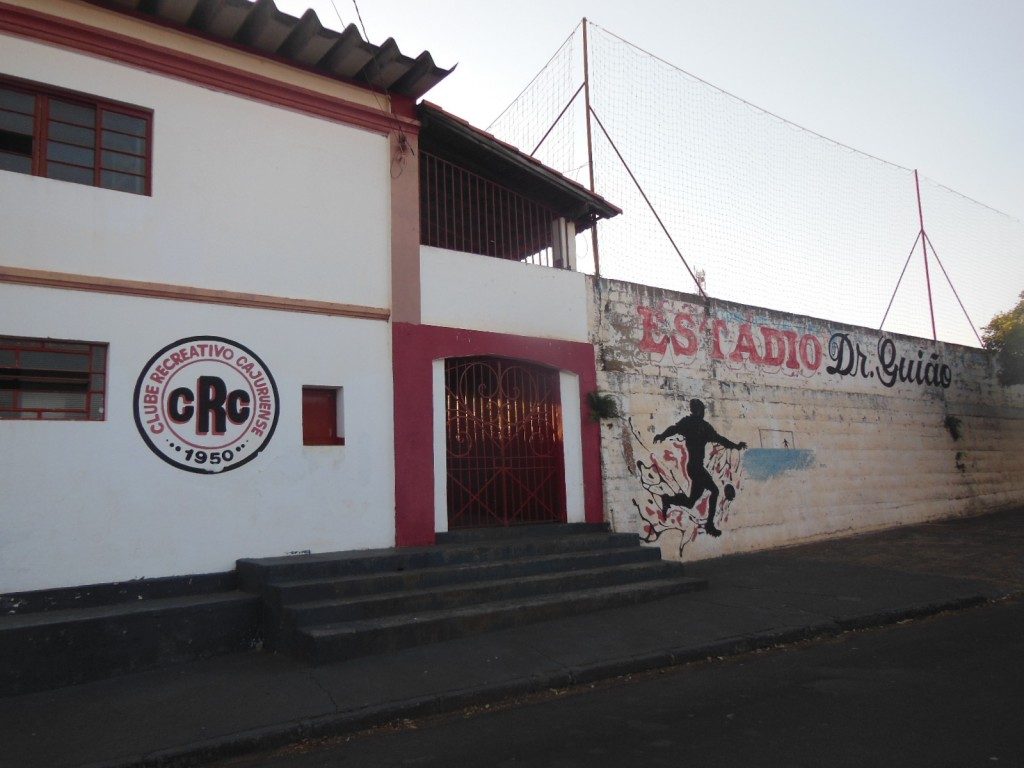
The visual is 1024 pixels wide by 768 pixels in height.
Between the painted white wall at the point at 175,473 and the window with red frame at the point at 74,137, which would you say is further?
the window with red frame at the point at 74,137

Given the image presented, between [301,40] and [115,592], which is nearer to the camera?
[115,592]

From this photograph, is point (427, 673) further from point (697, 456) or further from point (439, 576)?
point (697, 456)

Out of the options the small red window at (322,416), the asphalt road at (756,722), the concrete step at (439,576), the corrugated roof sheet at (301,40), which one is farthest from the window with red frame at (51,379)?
the asphalt road at (756,722)

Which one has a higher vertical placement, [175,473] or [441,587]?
[175,473]

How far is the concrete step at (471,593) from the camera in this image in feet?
19.0

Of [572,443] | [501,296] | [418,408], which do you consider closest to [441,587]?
[418,408]

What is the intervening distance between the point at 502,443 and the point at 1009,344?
12.6m

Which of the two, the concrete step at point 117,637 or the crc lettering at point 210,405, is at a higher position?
the crc lettering at point 210,405

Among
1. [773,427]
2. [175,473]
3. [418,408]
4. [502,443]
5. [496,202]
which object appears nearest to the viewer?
[175,473]

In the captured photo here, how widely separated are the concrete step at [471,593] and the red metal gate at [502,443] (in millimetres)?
1488

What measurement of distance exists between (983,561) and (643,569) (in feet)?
15.7

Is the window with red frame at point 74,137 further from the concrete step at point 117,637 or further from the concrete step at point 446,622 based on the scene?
the concrete step at point 446,622

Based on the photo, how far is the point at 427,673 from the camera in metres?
5.12

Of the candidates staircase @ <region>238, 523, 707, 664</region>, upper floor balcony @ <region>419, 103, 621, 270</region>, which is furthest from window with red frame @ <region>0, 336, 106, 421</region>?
upper floor balcony @ <region>419, 103, 621, 270</region>
